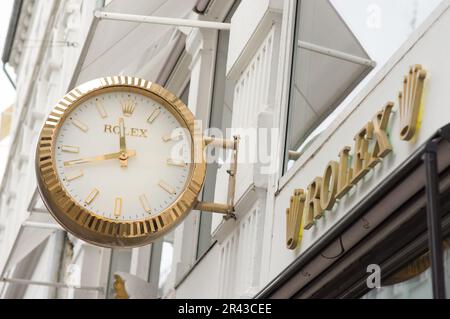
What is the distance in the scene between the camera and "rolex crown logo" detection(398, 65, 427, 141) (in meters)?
4.37

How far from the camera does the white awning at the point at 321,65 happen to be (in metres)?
5.70

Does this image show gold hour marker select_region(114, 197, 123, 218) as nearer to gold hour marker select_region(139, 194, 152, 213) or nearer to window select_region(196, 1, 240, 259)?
gold hour marker select_region(139, 194, 152, 213)

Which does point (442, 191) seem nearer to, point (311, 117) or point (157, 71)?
point (311, 117)

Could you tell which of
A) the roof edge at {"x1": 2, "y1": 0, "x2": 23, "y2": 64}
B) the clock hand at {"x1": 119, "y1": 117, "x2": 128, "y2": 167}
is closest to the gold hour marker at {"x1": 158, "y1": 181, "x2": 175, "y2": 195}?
the clock hand at {"x1": 119, "y1": 117, "x2": 128, "y2": 167}

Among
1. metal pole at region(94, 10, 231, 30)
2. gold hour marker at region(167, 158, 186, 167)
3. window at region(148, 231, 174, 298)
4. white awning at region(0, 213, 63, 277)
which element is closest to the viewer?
gold hour marker at region(167, 158, 186, 167)

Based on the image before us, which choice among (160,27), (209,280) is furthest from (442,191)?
(160,27)

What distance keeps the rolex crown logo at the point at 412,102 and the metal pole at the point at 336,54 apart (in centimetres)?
77

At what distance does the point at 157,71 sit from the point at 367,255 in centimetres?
656

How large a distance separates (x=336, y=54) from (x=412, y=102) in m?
1.66

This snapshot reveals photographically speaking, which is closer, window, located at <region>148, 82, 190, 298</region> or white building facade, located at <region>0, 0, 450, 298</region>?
white building facade, located at <region>0, 0, 450, 298</region>

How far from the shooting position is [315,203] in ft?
17.7

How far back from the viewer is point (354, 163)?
4.90 metres

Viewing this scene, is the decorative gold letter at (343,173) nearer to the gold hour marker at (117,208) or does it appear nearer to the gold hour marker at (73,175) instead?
the gold hour marker at (117,208)

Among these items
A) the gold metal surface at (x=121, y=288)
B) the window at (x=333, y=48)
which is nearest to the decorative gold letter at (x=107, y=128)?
the window at (x=333, y=48)
